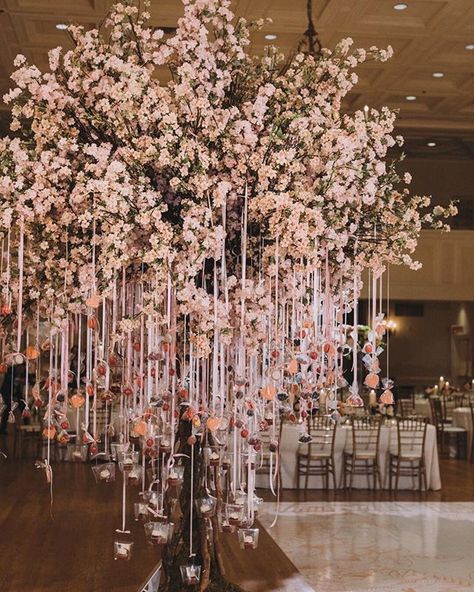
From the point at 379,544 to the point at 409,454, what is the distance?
10.1ft

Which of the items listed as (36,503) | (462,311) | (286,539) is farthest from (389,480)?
(462,311)

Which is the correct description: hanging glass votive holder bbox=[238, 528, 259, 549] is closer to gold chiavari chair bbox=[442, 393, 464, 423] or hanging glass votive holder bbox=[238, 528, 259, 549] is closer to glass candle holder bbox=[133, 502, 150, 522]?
glass candle holder bbox=[133, 502, 150, 522]

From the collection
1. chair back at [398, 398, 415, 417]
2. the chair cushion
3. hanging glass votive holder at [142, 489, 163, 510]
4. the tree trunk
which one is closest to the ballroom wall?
chair back at [398, 398, 415, 417]

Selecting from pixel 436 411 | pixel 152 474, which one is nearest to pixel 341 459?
pixel 436 411

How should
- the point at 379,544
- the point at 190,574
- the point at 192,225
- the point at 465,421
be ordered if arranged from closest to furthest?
the point at 192,225 < the point at 190,574 < the point at 379,544 < the point at 465,421

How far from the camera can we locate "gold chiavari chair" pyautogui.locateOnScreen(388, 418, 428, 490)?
1002 cm

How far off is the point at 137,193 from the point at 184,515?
120 cm

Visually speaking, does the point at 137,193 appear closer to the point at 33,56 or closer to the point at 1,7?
the point at 1,7

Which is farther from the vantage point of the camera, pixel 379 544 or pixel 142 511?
pixel 379 544

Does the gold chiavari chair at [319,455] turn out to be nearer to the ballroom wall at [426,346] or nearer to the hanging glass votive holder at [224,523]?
the hanging glass votive holder at [224,523]

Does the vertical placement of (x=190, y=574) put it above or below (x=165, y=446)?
below

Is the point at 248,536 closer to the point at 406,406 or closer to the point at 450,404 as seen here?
the point at 406,406

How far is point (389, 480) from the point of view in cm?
1009

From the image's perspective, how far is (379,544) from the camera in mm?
7172
